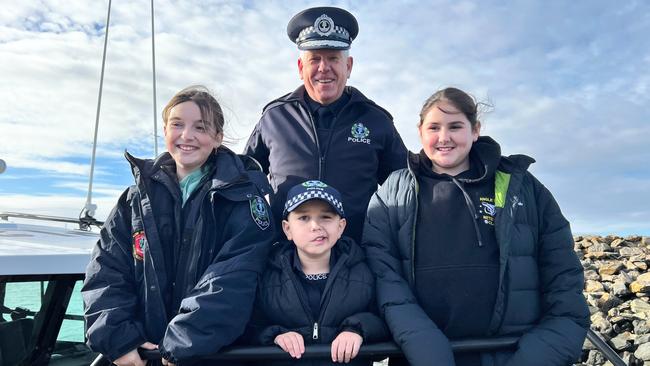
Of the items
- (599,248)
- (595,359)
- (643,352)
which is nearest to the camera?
(643,352)

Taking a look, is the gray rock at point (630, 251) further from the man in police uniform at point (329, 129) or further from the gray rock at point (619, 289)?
the man in police uniform at point (329, 129)

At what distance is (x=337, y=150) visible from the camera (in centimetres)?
334

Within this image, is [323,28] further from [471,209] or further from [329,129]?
[471,209]

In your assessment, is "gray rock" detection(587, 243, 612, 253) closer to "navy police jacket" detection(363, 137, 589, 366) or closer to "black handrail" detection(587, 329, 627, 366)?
"black handrail" detection(587, 329, 627, 366)

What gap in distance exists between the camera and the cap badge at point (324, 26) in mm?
3430

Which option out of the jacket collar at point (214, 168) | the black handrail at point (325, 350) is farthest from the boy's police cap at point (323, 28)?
the black handrail at point (325, 350)

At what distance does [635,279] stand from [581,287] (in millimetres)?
9977

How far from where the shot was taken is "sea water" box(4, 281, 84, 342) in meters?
2.96

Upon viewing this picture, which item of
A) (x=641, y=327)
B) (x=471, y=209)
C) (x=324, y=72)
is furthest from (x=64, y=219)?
(x=641, y=327)

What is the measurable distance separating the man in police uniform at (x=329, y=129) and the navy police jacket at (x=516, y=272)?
57 centimetres

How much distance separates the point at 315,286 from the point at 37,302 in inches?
60.8

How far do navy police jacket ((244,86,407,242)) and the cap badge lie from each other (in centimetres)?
37

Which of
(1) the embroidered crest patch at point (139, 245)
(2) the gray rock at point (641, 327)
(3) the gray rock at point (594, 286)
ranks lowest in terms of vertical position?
(2) the gray rock at point (641, 327)

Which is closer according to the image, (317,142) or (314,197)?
(314,197)
